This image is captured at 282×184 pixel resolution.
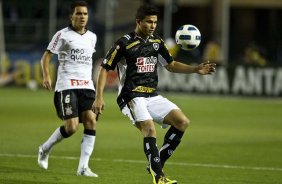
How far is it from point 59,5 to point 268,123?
85.4 feet

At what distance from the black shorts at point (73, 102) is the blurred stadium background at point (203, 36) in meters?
20.7

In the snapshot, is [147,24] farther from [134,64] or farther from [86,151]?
Result: [86,151]

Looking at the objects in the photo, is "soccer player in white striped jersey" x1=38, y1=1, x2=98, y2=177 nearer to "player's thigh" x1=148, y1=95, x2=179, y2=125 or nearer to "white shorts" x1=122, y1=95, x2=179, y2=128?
"white shorts" x1=122, y1=95, x2=179, y2=128

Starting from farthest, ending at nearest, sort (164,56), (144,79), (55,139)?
(55,139) → (164,56) → (144,79)

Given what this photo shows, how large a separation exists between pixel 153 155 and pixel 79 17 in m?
2.64

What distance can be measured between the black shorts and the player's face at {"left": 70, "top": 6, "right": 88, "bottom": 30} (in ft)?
3.11

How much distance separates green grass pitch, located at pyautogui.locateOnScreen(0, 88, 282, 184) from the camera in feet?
41.1

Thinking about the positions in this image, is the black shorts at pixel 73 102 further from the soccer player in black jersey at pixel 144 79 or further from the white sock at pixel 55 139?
the soccer player in black jersey at pixel 144 79

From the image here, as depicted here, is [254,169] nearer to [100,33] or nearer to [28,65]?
[28,65]

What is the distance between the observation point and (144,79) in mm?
11711

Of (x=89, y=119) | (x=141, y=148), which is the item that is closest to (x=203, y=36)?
(x=141, y=148)

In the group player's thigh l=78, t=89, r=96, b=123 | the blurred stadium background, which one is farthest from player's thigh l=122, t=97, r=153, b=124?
the blurred stadium background

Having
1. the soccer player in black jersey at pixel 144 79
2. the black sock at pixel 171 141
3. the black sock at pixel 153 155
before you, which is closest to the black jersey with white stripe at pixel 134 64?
the soccer player in black jersey at pixel 144 79

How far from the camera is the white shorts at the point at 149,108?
37.7 ft
